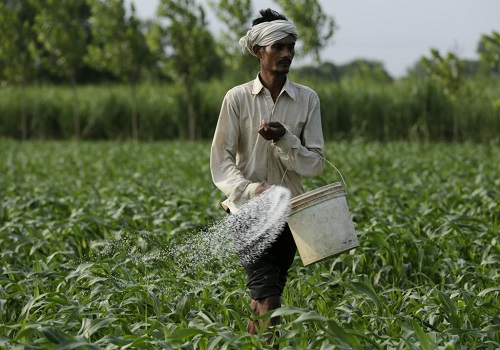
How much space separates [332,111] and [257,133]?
66.5ft

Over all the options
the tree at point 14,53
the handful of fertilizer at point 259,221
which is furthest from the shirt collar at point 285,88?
the tree at point 14,53

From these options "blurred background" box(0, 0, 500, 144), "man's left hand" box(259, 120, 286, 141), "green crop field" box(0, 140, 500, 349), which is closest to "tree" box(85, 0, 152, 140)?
"blurred background" box(0, 0, 500, 144)

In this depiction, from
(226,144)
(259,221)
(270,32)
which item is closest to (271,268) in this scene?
(259,221)

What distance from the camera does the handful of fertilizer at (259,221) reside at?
12.9ft

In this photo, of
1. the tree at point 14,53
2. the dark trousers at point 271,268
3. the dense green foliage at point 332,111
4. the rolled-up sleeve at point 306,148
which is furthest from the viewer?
the tree at point 14,53

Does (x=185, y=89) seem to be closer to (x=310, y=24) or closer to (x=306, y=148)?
(x=310, y=24)

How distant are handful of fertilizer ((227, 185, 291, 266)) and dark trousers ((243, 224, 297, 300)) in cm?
5

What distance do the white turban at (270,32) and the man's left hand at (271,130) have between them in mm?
418

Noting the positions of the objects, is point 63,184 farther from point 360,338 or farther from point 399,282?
point 360,338

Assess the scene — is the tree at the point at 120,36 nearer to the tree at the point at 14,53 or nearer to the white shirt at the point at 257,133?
the tree at the point at 14,53

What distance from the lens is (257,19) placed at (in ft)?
13.9

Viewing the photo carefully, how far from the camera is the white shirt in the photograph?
4207mm

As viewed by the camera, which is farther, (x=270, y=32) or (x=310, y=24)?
(x=310, y=24)

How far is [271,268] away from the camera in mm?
4184
